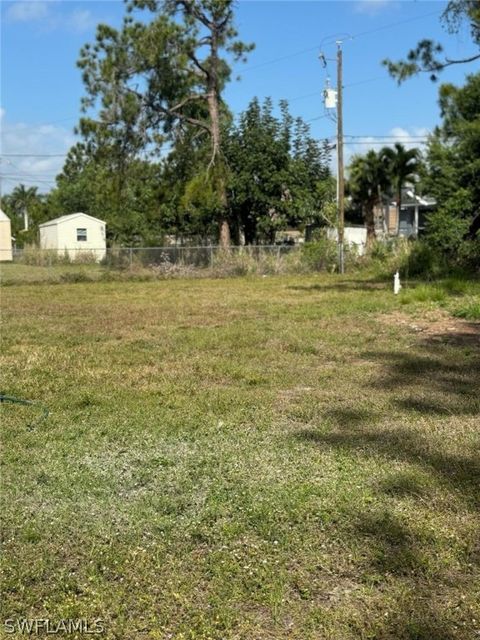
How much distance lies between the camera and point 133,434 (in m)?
4.43

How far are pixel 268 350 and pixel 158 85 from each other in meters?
19.3

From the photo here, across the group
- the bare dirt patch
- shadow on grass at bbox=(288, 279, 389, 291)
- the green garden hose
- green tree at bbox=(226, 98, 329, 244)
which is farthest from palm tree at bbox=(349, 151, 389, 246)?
the green garden hose


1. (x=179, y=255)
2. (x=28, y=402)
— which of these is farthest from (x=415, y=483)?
(x=179, y=255)

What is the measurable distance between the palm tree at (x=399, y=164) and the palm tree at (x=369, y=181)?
0.58 m

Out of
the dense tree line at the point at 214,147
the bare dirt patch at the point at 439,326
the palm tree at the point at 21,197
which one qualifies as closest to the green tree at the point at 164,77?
the dense tree line at the point at 214,147

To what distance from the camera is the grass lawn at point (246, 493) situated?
246 cm

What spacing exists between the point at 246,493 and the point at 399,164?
133ft

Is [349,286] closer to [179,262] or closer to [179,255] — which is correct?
[179,262]

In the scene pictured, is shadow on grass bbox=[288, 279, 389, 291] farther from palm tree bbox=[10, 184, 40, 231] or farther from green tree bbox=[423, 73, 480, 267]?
palm tree bbox=[10, 184, 40, 231]

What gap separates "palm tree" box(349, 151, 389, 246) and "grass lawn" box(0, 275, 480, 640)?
35982mm

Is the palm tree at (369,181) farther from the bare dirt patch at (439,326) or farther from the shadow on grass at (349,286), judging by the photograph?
the bare dirt patch at (439,326)

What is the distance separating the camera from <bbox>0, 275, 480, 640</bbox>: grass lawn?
246 cm

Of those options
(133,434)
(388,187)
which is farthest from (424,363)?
(388,187)

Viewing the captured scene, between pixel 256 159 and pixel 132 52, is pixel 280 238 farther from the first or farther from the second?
pixel 132 52
